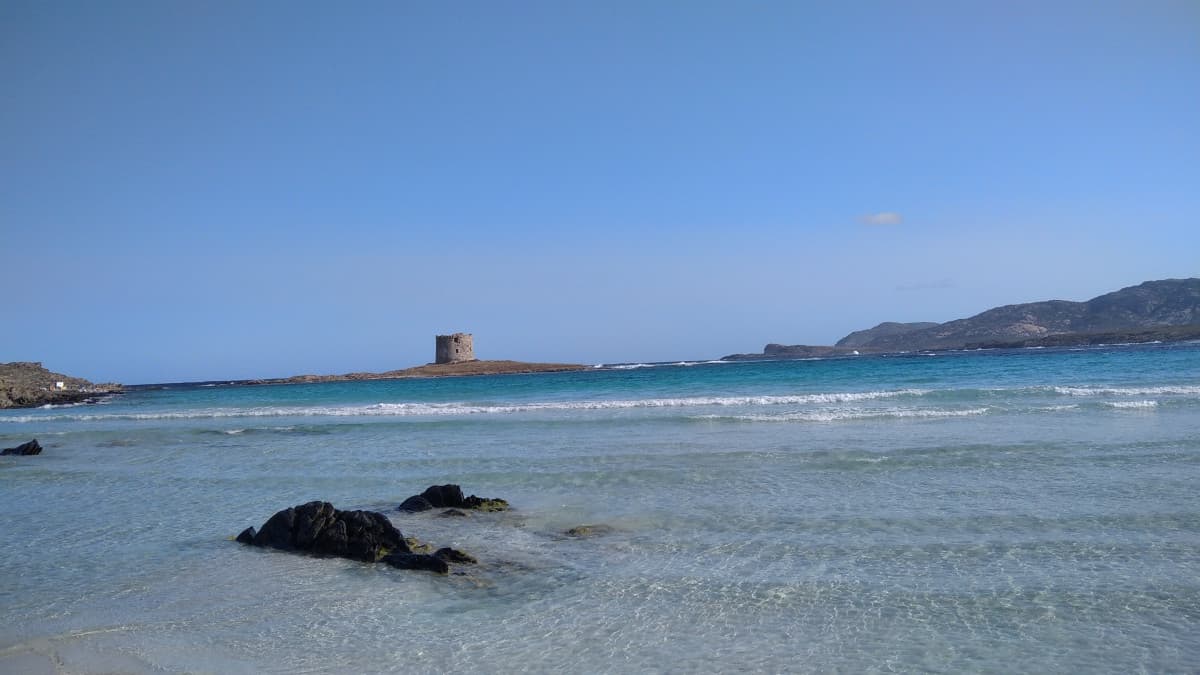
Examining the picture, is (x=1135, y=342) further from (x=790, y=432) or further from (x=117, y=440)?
(x=117, y=440)

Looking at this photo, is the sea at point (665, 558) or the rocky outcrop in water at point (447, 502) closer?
the sea at point (665, 558)

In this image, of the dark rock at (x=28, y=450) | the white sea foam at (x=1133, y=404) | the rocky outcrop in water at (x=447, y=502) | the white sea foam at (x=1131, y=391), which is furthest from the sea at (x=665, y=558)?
the white sea foam at (x=1131, y=391)

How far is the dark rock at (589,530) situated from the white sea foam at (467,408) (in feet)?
56.0

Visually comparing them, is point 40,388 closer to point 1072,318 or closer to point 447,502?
point 447,502

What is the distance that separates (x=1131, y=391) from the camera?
23.5 metres

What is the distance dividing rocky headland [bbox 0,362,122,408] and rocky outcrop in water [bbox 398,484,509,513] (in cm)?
5057

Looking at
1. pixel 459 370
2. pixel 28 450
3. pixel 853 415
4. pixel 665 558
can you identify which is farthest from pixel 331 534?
pixel 459 370

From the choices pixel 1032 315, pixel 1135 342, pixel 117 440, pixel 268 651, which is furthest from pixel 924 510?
pixel 1032 315

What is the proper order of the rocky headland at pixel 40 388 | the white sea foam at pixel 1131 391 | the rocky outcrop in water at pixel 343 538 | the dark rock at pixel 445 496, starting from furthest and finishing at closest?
the rocky headland at pixel 40 388 → the white sea foam at pixel 1131 391 → the dark rock at pixel 445 496 → the rocky outcrop in water at pixel 343 538

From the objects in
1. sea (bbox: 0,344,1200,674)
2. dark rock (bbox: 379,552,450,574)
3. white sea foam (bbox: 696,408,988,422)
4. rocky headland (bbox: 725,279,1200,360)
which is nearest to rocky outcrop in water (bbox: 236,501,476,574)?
dark rock (bbox: 379,552,450,574)

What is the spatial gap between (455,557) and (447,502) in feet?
10.2

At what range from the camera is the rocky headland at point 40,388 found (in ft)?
175

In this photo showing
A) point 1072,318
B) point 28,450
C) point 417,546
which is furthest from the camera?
point 1072,318

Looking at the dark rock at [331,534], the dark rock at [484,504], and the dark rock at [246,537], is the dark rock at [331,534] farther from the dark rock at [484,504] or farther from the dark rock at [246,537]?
the dark rock at [484,504]
